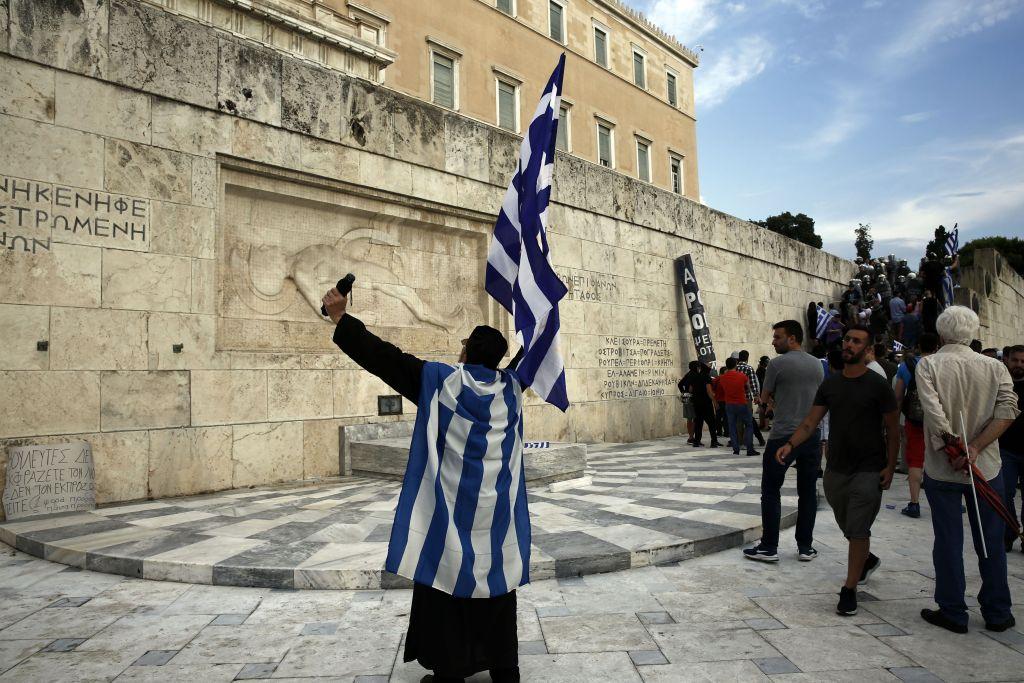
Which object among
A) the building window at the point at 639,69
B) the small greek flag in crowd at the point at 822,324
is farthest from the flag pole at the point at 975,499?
the building window at the point at 639,69

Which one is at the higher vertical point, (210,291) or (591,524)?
(210,291)

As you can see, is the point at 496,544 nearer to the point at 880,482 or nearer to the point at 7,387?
the point at 880,482

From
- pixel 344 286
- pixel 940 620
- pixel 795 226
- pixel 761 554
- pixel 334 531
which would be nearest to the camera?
pixel 344 286

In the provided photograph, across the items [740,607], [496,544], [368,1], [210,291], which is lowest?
[740,607]

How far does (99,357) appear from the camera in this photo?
22.2ft

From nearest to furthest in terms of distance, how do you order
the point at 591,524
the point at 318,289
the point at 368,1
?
the point at 591,524 → the point at 318,289 → the point at 368,1

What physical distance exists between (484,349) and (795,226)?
184 feet

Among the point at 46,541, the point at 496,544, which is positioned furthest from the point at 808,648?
the point at 46,541

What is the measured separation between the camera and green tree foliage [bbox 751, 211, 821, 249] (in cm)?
5238

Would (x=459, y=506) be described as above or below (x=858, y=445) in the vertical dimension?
below

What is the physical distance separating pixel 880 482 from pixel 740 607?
115 centimetres

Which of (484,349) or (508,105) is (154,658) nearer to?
(484,349)

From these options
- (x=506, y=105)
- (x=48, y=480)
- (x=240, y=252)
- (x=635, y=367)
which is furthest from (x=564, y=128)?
(x=48, y=480)

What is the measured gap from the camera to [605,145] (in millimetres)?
30000
